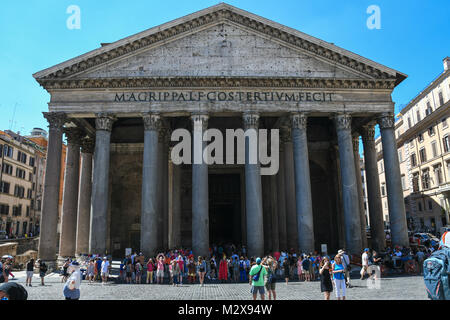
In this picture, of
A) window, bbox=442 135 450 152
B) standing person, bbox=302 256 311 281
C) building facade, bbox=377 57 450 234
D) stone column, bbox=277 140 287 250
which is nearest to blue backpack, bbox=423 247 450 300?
standing person, bbox=302 256 311 281

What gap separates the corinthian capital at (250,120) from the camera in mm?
19047

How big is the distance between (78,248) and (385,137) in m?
19.8

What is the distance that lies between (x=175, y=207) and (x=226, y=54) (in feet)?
35.6

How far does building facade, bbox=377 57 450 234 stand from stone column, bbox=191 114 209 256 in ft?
79.6

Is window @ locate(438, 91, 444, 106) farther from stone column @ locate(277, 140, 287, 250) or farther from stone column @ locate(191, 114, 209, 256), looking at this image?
stone column @ locate(191, 114, 209, 256)

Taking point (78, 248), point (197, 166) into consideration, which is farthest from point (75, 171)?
point (197, 166)

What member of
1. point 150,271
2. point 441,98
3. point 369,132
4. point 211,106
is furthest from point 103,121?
point 441,98

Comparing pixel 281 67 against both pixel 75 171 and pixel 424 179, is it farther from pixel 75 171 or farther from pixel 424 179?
pixel 424 179

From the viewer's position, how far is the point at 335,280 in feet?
27.7

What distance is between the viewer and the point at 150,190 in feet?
59.8

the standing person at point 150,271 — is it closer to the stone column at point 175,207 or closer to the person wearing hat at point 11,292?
the stone column at point 175,207

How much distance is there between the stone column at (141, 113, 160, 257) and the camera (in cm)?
1780

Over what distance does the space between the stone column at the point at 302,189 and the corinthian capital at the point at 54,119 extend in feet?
43.0

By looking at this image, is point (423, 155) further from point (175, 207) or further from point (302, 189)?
point (175, 207)
